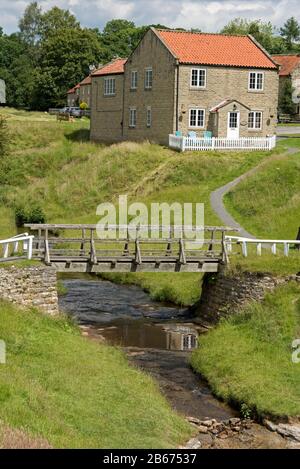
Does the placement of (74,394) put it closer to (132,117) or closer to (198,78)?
(198,78)

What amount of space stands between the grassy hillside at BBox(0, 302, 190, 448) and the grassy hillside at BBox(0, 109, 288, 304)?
2142cm

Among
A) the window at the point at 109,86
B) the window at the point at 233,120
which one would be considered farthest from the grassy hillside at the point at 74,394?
the window at the point at 109,86

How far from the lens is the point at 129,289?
40.0m

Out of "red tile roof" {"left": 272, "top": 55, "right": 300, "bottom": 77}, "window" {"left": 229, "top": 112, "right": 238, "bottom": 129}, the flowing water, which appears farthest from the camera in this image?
"red tile roof" {"left": 272, "top": 55, "right": 300, "bottom": 77}

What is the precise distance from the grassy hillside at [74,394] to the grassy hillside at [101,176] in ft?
70.3

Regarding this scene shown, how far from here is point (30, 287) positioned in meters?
29.6

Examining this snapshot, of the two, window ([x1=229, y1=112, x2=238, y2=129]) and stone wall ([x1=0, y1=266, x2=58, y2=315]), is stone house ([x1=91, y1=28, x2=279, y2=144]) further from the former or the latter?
stone wall ([x1=0, y1=266, x2=58, y2=315])

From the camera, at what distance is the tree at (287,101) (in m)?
83.9

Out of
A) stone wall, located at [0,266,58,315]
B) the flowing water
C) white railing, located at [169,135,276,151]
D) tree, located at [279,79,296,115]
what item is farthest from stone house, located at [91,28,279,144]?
stone wall, located at [0,266,58,315]

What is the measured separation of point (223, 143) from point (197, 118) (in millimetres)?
3610

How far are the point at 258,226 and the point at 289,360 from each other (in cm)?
1954

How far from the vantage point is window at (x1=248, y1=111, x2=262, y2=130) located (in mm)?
61875

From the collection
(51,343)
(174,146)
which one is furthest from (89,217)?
(51,343)

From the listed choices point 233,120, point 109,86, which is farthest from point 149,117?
point 109,86
